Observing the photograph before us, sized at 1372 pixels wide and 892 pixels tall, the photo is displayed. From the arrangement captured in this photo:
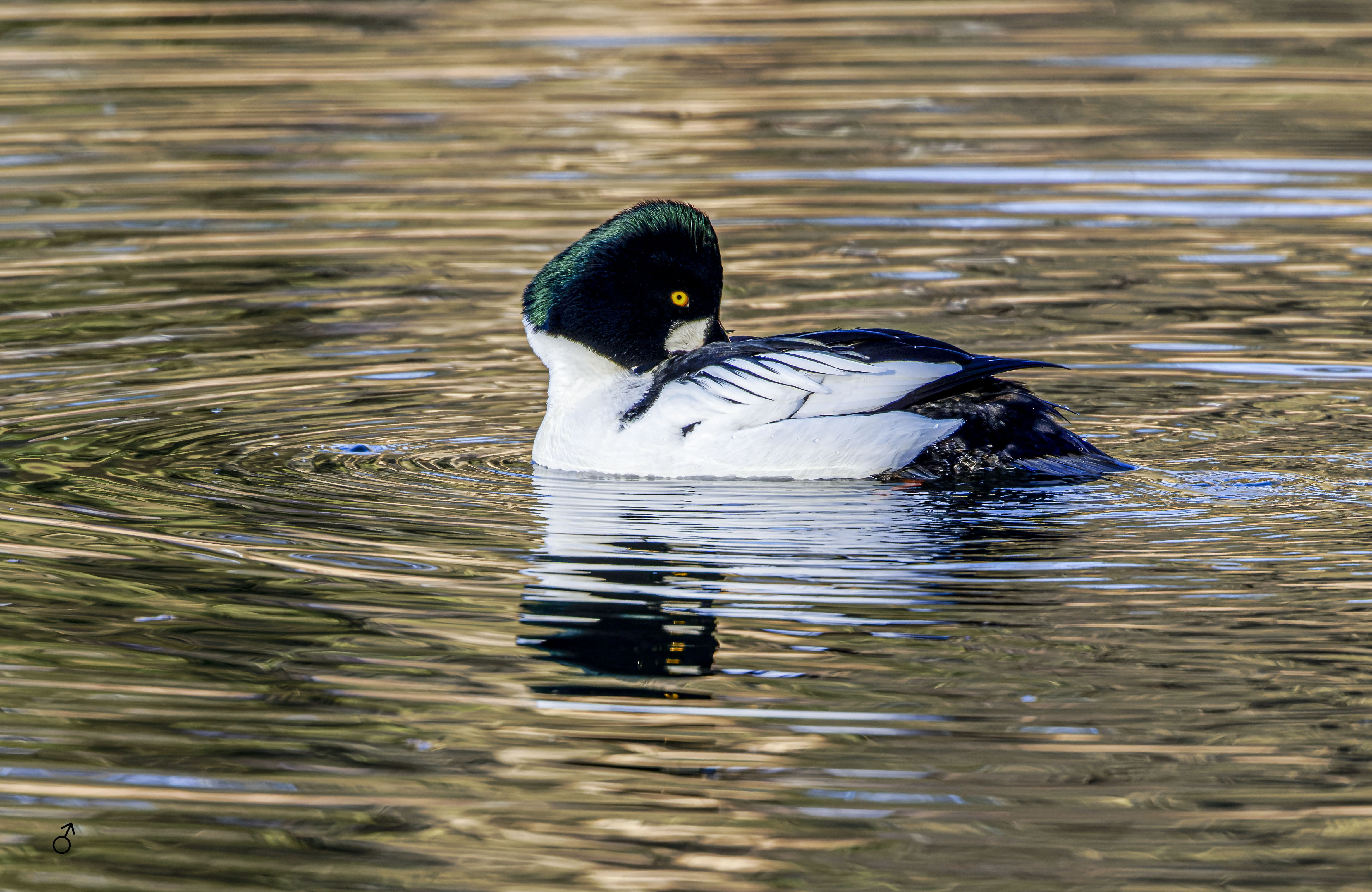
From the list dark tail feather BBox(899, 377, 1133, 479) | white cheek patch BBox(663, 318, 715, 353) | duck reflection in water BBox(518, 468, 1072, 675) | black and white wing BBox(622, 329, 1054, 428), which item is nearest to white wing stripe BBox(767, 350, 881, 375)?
black and white wing BBox(622, 329, 1054, 428)

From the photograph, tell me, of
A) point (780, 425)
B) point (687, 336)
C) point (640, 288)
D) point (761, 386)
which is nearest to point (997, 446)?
point (780, 425)

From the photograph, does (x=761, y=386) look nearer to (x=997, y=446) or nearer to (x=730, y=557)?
(x=997, y=446)

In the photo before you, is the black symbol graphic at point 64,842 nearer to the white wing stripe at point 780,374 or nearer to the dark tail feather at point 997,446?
the white wing stripe at point 780,374

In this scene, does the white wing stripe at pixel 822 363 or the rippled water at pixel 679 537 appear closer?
the rippled water at pixel 679 537

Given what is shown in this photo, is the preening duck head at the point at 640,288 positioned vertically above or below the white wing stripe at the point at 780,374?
above

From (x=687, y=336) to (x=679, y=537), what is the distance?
1.44m

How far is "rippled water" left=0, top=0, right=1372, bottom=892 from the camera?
4.59 m

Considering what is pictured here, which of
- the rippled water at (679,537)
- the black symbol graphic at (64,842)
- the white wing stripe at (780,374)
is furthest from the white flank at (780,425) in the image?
the black symbol graphic at (64,842)

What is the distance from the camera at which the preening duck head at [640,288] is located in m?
7.88

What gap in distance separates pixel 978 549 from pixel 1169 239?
20.3ft

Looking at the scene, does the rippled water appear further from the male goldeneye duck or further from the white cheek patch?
the white cheek patch

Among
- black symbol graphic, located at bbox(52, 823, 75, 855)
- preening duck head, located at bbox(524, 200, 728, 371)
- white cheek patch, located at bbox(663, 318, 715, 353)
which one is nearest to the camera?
black symbol graphic, located at bbox(52, 823, 75, 855)

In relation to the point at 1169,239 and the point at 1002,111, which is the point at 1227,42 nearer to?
the point at 1002,111

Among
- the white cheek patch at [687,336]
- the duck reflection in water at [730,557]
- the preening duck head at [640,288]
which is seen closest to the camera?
the duck reflection in water at [730,557]
